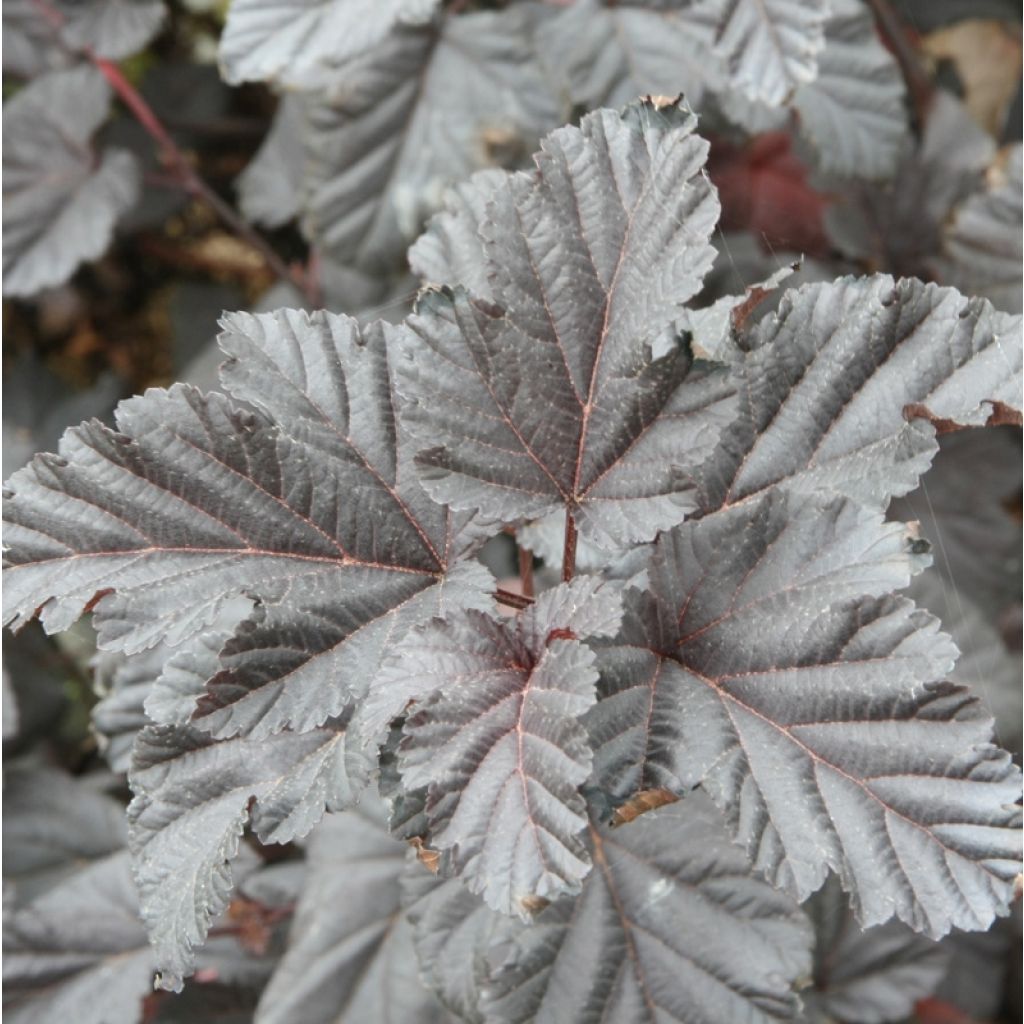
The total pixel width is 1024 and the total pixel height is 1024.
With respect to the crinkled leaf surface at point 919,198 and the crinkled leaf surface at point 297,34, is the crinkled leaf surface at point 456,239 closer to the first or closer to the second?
the crinkled leaf surface at point 297,34

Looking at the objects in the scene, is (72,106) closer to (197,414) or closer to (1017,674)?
(197,414)

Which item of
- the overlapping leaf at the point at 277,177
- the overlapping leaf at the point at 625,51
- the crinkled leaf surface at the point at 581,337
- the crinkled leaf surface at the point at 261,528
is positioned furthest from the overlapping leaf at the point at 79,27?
the crinkled leaf surface at the point at 581,337

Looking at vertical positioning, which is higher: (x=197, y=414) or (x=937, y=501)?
(x=197, y=414)

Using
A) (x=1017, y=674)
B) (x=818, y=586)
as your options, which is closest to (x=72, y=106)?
(x=818, y=586)

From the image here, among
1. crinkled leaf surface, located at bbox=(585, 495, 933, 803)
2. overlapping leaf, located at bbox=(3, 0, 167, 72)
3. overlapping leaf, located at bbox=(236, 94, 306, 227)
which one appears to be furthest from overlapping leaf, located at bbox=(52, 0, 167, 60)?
crinkled leaf surface, located at bbox=(585, 495, 933, 803)

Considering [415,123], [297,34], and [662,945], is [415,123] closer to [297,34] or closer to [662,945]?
[297,34]
